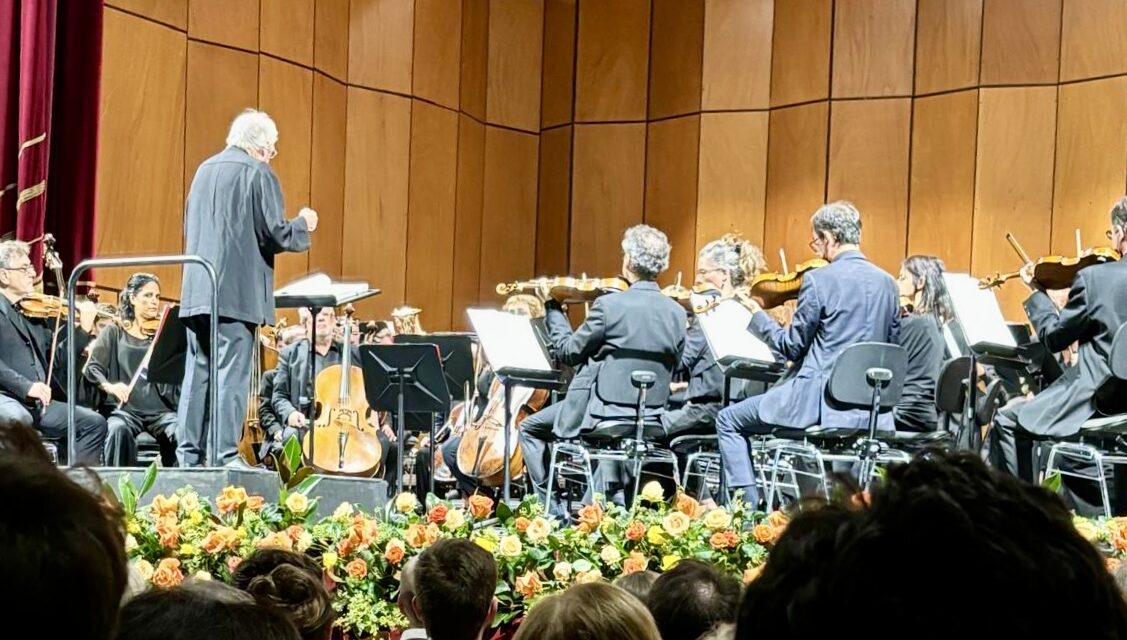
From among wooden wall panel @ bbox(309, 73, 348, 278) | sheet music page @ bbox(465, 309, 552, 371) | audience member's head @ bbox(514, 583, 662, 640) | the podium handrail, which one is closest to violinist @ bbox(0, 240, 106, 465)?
the podium handrail

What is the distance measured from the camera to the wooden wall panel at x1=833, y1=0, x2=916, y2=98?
980cm

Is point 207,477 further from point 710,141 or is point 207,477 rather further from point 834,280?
point 710,141

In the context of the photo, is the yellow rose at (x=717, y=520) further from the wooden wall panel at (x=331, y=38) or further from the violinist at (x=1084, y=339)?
the wooden wall panel at (x=331, y=38)

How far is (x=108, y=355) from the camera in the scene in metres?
6.82

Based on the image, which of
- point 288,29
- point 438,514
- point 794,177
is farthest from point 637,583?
point 794,177

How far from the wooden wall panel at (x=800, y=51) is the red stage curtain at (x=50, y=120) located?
15.9 feet

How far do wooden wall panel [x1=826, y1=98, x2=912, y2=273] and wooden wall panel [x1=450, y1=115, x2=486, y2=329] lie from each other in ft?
9.32

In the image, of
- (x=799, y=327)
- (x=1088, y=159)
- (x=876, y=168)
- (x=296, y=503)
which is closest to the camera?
(x=296, y=503)

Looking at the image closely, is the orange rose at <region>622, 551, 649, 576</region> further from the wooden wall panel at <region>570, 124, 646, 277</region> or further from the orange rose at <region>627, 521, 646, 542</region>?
the wooden wall panel at <region>570, 124, 646, 277</region>

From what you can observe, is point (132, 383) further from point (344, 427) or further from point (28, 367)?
point (344, 427)

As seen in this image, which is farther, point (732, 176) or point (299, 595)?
point (732, 176)

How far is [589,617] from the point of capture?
71.9 inches

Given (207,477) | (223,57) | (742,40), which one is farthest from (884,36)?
(207,477)

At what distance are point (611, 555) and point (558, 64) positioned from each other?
858 cm
